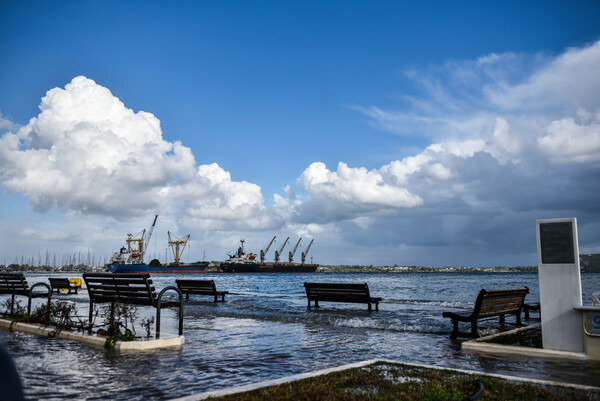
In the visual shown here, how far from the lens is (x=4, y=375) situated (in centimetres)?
165

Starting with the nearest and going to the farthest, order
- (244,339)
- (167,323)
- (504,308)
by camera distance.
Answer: (244,339) → (504,308) → (167,323)

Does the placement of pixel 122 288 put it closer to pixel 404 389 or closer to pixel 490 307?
pixel 404 389

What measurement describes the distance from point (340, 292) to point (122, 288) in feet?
30.5

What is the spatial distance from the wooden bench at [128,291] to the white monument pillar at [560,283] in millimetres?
6399

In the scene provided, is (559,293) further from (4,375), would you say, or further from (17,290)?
(17,290)

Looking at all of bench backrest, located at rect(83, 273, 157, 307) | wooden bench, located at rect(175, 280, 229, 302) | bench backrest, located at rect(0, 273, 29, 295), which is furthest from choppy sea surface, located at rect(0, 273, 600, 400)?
wooden bench, located at rect(175, 280, 229, 302)

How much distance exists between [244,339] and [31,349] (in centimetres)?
411

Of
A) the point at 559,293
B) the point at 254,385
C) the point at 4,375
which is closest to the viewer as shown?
the point at 4,375

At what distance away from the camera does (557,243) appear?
7.74 metres

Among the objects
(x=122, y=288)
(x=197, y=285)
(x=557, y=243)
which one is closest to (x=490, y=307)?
Result: (x=557, y=243)

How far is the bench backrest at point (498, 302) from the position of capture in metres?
10.2

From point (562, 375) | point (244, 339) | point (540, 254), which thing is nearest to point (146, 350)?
point (244, 339)

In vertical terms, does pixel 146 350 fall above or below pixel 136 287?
below

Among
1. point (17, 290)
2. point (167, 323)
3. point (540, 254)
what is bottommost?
point (167, 323)
